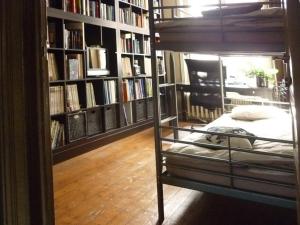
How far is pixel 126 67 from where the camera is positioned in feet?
14.6

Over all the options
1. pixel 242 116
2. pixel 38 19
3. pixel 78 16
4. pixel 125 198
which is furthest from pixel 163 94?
pixel 38 19

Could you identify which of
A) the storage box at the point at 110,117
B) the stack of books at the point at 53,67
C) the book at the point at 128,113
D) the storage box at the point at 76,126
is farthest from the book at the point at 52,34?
the book at the point at 128,113

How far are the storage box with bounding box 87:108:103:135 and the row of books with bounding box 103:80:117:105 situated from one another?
20cm

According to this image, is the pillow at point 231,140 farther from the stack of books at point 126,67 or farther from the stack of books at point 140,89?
the stack of books at point 140,89

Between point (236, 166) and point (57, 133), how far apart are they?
220 centimetres

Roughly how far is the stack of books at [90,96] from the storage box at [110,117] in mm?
243

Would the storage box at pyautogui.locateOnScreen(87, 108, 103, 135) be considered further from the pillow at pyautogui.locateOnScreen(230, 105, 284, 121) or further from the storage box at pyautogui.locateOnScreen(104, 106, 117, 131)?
the pillow at pyautogui.locateOnScreen(230, 105, 284, 121)

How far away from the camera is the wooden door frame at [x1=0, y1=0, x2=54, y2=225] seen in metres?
0.80

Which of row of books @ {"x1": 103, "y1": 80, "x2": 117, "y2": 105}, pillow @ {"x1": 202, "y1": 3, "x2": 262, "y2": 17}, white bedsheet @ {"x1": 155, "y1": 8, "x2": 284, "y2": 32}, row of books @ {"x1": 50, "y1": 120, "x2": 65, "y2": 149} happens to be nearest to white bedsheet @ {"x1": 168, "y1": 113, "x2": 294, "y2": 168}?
white bedsheet @ {"x1": 155, "y1": 8, "x2": 284, "y2": 32}

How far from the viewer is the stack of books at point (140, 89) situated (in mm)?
4641

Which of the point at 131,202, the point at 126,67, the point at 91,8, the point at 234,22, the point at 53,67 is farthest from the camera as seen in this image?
the point at 126,67

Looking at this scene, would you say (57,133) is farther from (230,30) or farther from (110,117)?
(230,30)

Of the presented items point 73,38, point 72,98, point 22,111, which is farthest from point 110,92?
point 22,111

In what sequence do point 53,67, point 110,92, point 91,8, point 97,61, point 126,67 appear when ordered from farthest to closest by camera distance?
1. point 126,67
2. point 110,92
3. point 97,61
4. point 91,8
5. point 53,67
